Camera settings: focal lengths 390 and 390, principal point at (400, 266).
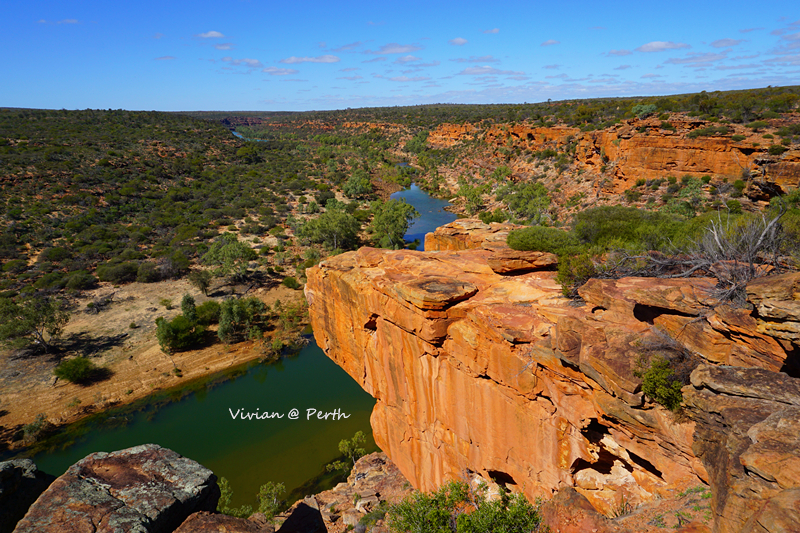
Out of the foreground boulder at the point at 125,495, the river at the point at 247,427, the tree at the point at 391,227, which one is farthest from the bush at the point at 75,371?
the tree at the point at 391,227

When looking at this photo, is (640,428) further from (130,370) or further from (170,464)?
(130,370)

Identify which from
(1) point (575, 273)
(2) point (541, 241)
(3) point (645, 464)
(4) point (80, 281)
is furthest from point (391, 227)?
(3) point (645, 464)

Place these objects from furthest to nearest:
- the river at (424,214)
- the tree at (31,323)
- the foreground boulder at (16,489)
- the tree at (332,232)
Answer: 1. the river at (424,214)
2. the tree at (332,232)
3. the tree at (31,323)
4. the foreground boulder at (16,489)

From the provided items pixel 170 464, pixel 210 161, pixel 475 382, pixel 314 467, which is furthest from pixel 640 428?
pixel 210 161

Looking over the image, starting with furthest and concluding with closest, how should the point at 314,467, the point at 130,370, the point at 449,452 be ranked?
the point at 130,370, the point at 314,467, the point at 449,452

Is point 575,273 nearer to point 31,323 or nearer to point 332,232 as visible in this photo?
point 31,323

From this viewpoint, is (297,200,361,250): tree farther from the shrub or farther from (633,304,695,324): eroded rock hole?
(633,304,695,324): eroded rock hole

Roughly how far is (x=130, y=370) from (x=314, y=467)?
57.7 ft

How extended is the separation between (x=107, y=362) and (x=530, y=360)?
106 feet

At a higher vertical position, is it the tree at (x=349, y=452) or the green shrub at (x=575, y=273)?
the green shrub at (x=575, y=273)

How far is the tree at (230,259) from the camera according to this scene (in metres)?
40.5

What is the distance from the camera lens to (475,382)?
40.9 ft

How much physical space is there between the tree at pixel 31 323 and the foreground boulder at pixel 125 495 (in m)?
25.2

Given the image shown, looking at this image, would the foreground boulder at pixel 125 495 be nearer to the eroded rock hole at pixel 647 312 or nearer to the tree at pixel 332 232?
the eroded rock hole at pixel 647 312
